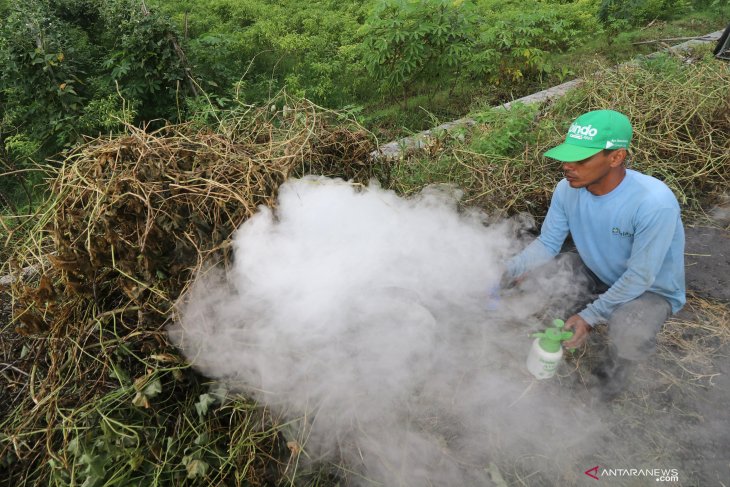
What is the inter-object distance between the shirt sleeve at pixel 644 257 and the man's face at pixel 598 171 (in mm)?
274

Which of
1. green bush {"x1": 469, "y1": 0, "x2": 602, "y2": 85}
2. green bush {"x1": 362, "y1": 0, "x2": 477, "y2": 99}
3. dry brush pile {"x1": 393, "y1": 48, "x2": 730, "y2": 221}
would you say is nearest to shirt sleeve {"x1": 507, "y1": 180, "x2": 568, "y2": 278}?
dry brush pile {"x1": 393, "y1": 48, "x2": 730, "y2": 221}

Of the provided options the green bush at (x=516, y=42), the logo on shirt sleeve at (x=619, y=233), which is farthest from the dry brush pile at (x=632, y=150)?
the green bush at (x=516, y=42)

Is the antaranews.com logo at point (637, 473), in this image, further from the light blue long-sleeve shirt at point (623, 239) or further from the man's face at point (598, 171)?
the man's face at point (598, 171)

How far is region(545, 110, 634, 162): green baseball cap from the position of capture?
2.15 metres

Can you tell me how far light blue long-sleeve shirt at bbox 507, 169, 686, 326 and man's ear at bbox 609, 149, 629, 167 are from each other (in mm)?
114

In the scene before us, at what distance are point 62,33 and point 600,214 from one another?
6214mm

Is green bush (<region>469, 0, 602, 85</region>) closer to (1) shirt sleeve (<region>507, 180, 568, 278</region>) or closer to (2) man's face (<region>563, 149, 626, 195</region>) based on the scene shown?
(1) shirt sleeve (<region>507, 180, 568, 278</region>)

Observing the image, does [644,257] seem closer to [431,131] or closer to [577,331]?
[577,331]

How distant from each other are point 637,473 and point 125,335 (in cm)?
266

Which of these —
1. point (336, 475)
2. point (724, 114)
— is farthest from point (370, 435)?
point (724, 114)

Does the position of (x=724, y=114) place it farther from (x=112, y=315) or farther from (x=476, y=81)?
(x=112, y=315)

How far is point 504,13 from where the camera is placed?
6012 mm

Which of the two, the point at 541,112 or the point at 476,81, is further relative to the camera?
the point at 476,81

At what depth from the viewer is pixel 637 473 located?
219cm
